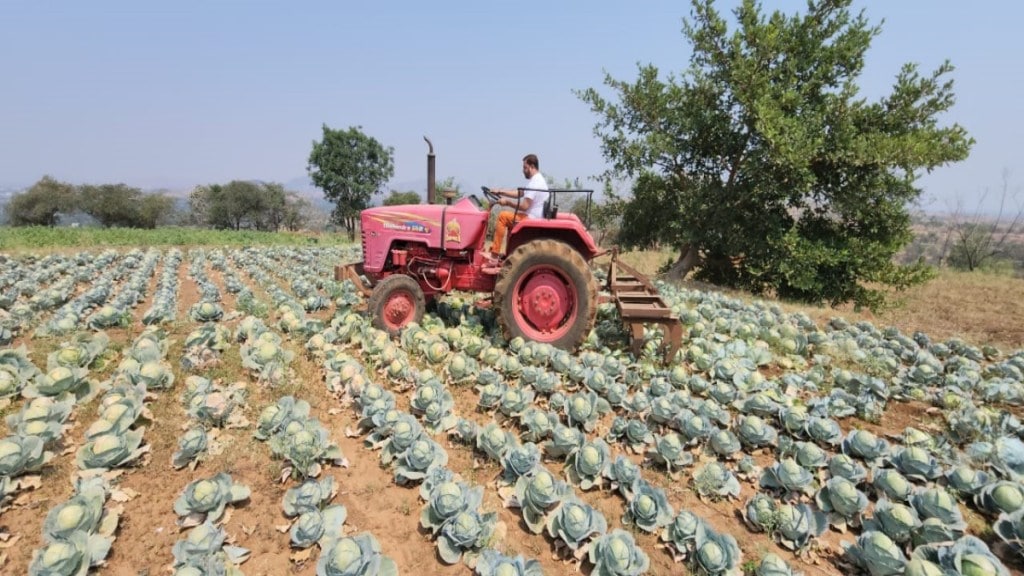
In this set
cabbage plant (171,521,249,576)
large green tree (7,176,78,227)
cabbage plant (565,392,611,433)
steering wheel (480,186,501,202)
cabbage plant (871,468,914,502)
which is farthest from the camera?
large green tree (7,176,78,227)

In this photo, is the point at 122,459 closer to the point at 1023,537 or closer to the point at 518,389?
the point at 518,389

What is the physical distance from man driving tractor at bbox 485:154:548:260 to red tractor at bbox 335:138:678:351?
0.45ft

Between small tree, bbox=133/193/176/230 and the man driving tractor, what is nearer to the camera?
the man driving tractor

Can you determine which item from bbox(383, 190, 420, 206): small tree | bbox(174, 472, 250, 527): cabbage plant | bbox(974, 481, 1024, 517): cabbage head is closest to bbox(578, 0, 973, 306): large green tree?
bbox(974, 481, 1024, 517): cabbage head

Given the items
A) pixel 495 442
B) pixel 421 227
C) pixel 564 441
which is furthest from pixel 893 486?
pixel 421 227

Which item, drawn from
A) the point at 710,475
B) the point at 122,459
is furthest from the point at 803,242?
the point at 122,459

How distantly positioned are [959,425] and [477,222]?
443 centimetres

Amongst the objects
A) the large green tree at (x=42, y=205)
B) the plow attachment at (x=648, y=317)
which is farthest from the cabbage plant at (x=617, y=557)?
the large green tree at (x=42, y=205)

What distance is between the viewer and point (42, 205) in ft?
141

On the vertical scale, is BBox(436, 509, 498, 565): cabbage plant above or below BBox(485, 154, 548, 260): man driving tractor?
below

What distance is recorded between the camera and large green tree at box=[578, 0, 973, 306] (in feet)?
28.7

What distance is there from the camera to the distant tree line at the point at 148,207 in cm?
4341

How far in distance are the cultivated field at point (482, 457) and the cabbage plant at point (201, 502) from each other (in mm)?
11

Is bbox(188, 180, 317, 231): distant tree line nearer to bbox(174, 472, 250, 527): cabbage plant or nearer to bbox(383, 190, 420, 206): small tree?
bbox(383, 190, 420, 206): small tree
